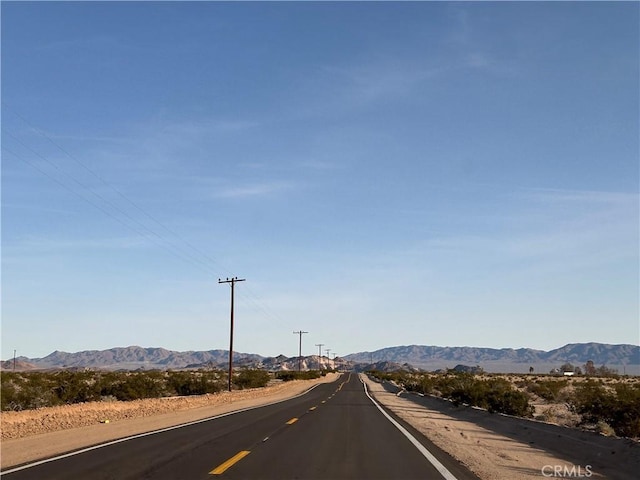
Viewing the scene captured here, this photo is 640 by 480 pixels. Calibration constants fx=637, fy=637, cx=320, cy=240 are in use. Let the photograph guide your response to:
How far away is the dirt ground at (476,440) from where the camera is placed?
13375mm

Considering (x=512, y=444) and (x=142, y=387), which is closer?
(x=512, y=444)

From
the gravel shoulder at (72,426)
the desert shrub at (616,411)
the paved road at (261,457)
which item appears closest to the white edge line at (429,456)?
the paved road at (261,457)

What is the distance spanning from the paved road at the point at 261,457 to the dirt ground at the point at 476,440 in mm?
957

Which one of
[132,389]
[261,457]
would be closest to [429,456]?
[261,457]

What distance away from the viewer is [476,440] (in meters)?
19.2

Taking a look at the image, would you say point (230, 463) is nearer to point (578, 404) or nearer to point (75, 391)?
point (578, 404)

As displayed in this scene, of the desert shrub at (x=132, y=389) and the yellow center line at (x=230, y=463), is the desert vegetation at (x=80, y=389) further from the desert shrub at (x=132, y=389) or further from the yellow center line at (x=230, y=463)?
the yellow center line at (x=230, y=463)

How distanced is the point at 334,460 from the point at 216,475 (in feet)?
10.2

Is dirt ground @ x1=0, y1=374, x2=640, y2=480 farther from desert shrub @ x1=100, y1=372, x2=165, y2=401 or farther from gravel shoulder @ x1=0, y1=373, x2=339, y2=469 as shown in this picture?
desert shrub @ x1=100, y1=372, x2=165, y2=401

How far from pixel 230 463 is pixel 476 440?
30.5ft

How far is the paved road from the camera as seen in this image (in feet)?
38.2

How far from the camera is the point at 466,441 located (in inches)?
735

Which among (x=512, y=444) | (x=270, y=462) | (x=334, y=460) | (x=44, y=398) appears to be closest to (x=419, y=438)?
(x=512, y=444)

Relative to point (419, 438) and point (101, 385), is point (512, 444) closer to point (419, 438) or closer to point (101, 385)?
point (419, 438)
